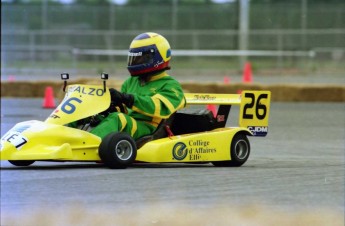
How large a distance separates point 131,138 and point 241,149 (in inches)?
47.3

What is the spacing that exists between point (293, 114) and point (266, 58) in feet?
50.0

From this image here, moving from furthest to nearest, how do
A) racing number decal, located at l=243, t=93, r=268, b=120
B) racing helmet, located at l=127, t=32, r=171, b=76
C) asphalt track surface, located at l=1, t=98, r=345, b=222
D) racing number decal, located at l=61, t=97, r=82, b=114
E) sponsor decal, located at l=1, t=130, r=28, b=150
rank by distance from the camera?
racing number decal, located at l=243, t=93, r=268, b=120 < racing helmet, located at l=127, t=32, r=171, b=76 < racing number decal, located at l=61, t=97, r=82, b=114 < sponsor decal, located at l=1, t=130, r=28, b=150 < asphalt track surface, located at l=1, t=98, r=345, b=222

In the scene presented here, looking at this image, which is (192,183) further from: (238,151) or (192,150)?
(238,151)

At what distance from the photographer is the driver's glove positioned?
8047 millimetres

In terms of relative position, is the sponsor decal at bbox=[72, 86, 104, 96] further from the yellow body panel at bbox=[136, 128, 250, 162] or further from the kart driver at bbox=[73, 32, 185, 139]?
the yellow body panel at bbox=[136, 128, 250, 162]

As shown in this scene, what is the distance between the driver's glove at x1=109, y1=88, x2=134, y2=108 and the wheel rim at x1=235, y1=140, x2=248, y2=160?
1.10 metres

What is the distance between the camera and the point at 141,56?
27.3 feet

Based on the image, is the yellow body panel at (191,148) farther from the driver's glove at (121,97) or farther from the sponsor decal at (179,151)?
the driver's glove at (121,97)

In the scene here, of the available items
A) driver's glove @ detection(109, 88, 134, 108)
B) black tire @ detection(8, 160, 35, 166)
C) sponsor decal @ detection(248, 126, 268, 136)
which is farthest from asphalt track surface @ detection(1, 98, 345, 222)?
driver's glove @ detection(109, 88, 134, 108)

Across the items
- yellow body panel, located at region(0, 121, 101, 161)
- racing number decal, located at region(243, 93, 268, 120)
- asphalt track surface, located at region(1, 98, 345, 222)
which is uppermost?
racing number decal, located at region(243, 93, 268, 120)

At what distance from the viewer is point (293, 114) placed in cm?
1579

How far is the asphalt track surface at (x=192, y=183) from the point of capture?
20.4ft

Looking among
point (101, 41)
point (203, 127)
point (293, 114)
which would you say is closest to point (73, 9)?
point (101, 41)

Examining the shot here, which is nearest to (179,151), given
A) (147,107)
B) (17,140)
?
(147,107)
